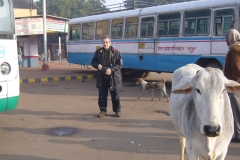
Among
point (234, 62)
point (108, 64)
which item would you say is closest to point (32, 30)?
point (108, 64)

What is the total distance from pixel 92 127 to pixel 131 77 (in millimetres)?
8939

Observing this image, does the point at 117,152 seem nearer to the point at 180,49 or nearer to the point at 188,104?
the point at 188,104

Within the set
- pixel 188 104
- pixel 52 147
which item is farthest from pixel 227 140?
pixel 52 147

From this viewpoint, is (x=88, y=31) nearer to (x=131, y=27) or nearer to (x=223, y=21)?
(x=131, y=27)

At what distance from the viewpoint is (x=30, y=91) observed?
10703mm

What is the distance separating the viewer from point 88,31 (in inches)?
581

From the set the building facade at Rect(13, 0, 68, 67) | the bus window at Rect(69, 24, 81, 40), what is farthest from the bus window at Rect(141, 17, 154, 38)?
the building facade at Rect(13, 0, 68, 67)

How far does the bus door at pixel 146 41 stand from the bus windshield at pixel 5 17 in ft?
22.1

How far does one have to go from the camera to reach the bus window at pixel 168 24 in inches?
408

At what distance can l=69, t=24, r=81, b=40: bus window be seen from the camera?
50.9ft

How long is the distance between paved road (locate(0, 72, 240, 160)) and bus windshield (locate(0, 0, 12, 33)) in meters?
2.03

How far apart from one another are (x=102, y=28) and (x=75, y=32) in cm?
262

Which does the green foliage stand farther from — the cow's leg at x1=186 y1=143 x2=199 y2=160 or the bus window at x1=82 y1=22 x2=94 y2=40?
the cow's leg at x1=186 y1=143 x2=199 y2=160

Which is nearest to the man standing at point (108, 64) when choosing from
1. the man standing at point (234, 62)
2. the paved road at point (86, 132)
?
the paved road at point (86, 132)
